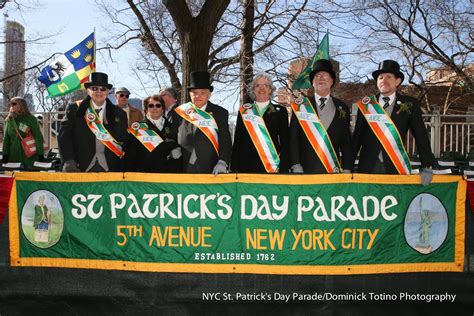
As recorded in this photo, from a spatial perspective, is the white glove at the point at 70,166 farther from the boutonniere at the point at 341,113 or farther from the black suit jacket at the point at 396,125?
the black suit jacket at the point at 396,125

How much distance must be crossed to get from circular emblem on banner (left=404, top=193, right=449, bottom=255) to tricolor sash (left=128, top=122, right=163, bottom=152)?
2585mm

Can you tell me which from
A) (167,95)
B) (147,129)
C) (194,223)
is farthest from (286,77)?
(194,223)

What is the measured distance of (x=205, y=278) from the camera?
165 inches

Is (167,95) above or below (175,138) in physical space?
above

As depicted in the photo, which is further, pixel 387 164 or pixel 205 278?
pixel 387 164

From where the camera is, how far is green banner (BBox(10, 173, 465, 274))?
4199mm

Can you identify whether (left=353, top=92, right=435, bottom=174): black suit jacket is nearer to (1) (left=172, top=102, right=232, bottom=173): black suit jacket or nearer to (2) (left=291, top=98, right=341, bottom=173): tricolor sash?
(2) (left=291, top=98, right=341, bottom=173): tricolor sash

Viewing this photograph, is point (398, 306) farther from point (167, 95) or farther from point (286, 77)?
point (286, 77)

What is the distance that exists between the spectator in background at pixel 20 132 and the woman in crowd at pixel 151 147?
2834mm

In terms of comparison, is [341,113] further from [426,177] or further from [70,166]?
[70,166]

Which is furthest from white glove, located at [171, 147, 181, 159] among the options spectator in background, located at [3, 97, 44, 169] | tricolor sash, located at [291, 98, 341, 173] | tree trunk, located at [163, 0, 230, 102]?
tree trunk, located at [163, 0, 230, 102]

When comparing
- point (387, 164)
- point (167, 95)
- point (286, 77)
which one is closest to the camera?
Answer: point (387, 164)

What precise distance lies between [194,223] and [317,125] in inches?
63.5

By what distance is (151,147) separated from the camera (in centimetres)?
539
